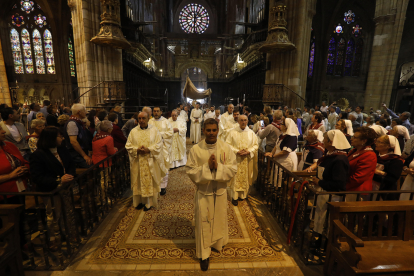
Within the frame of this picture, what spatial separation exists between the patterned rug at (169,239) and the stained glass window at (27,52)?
21.9m

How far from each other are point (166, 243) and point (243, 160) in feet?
7.20

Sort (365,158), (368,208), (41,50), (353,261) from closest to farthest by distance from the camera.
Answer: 1. (353,261)
2. (368,208)
3. (365,158)
4. (41,50)

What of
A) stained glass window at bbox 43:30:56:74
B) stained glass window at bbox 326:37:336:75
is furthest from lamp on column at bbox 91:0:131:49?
stained glass window at bbox 326:37:336:75

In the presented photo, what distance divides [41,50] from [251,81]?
19.2 metres

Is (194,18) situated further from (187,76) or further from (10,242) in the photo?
(10,242)

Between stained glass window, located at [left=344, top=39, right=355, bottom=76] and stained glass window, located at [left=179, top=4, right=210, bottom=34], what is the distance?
2042cm

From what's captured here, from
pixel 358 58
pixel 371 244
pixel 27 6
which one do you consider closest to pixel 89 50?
pixel 371 244

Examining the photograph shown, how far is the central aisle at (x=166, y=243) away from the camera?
2.87 m

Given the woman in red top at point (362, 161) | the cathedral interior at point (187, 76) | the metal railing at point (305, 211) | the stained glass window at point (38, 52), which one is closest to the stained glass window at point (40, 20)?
the cathedral interior at point (187, 76)

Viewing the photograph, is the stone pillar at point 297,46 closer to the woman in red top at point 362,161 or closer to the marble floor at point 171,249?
the marble floor at point 171,249

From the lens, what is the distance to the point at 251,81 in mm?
16219

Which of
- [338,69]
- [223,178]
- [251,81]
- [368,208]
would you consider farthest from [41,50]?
[338,69]

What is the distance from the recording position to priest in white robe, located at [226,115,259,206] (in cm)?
448

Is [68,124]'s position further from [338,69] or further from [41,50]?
[338,69]
